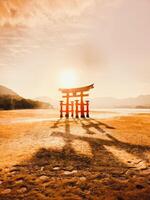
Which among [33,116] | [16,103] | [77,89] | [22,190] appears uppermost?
[77,89]

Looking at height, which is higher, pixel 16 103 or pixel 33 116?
pixel 16 103

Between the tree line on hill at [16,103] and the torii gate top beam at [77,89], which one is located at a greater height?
the torii gate top beam at [77,89]

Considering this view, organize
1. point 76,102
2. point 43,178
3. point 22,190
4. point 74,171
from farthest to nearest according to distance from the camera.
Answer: point 76,102
point 74,171
point 43,178
point 22,190

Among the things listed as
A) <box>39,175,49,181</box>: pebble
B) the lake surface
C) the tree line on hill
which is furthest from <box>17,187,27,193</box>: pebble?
the tree line on hill

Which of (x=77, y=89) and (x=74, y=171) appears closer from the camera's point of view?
(x=74, y=171)

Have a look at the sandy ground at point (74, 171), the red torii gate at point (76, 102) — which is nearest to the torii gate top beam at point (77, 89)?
the red torii gate at point (76, 102)

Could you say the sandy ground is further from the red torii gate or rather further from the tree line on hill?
the tree line on hill

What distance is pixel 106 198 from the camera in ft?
9.43

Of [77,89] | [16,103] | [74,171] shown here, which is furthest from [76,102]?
[16,103]

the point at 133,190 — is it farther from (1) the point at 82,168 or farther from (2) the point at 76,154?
(2) the point at 76,154

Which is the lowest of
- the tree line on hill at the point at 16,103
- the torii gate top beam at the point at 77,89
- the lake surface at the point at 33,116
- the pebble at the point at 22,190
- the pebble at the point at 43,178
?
the pebble at the point at 22,190

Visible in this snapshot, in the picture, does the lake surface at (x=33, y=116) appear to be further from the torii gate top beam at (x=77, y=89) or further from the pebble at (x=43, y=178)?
the pebble at (x=43, y=178)

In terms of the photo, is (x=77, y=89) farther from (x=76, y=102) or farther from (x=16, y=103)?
(x=16, y=103)

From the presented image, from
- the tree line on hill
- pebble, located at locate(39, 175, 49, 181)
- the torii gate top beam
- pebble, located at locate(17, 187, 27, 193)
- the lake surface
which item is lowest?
pebble, located at locate(17, 187, 27, 193)
